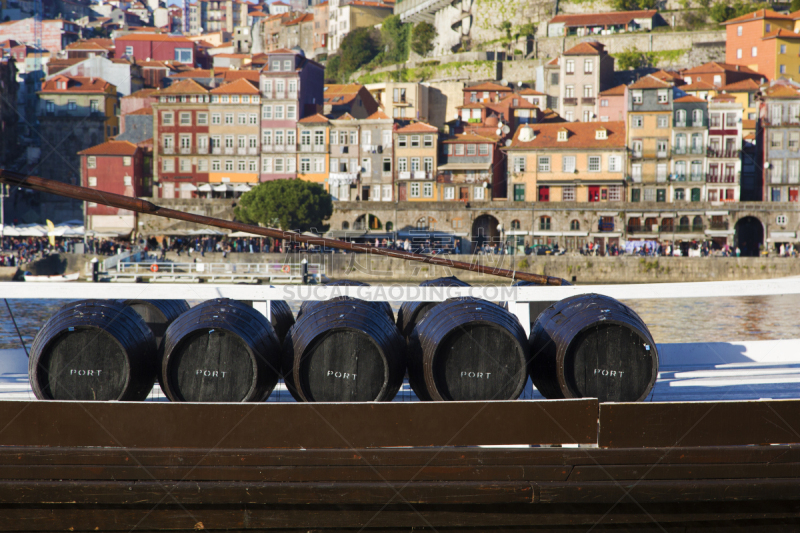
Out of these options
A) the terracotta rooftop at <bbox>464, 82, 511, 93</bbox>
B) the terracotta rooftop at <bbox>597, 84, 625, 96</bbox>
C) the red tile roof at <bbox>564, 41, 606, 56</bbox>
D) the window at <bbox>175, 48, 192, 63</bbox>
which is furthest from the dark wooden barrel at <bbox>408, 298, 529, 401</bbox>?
the window at <bbox>175, 48, 192, 63</bbox>

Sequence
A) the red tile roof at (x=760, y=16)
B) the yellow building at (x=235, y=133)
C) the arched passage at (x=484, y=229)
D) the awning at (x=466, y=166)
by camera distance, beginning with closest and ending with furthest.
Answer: the arched passage at (x=484, y=229) → the awning at (x=466, y=166) → the yellow building at (x=235, y=133) → the red tile roof at (x=760, y=16)

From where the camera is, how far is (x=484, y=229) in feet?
154

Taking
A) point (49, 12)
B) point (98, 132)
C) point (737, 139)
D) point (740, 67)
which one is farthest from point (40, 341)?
point (49, 12)

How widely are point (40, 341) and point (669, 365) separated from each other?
527 cm

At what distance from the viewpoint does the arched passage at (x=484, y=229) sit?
46156mm

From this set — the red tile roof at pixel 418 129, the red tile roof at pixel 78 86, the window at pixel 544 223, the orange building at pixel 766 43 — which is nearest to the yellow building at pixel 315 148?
the red tile roof at pixel 418 129

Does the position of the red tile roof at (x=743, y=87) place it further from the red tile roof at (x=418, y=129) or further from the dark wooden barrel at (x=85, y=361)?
the dark wooden barrel at (x=85, y=361)

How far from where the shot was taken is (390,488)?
473 centimetres

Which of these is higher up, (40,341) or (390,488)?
(40,341)

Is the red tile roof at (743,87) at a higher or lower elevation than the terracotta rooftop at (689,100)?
higher

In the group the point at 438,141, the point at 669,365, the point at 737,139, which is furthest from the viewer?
the point at 438,141

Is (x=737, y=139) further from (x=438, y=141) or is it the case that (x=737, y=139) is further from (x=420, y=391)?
(x=420, y=391)

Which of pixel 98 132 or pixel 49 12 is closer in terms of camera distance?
pixel 98 132

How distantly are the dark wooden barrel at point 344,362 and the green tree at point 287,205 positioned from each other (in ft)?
119
